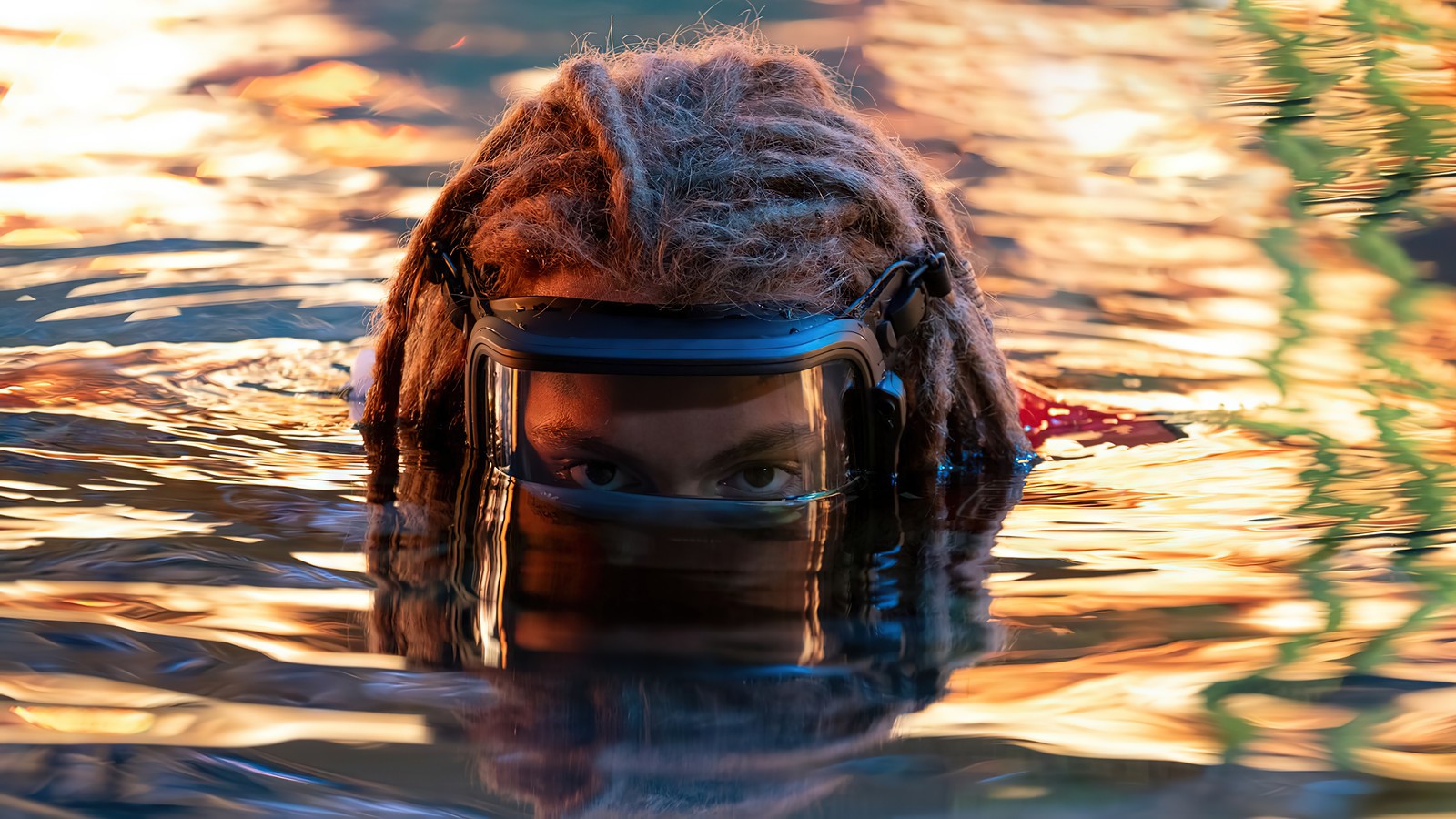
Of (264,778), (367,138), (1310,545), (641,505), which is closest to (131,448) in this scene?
(641,505)

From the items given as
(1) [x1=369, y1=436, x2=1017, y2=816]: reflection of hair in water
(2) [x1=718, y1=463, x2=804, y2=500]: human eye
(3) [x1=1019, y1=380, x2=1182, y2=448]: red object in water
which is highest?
(1) [x1=369, y1=436, x2=1017, y2=816]: reflection of hair in water

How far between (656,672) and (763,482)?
0.71m

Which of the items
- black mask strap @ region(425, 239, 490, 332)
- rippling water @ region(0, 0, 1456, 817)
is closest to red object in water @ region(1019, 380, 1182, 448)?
rippling water @ region(0, 0, 1456, 817)

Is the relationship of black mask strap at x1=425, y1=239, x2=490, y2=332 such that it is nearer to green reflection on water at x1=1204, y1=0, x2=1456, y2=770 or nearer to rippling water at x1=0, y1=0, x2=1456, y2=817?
rippling water at x1=0, y1=0, x2=1456, y2=817

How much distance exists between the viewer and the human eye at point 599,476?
150cm

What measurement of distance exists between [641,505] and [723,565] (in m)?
0.29

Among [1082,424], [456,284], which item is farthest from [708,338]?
[1082,424]

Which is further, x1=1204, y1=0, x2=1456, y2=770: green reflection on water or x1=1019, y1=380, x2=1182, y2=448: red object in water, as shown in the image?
x1=1019, y1=380, x2=1182, y2=448: red object in water

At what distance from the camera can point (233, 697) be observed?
0.78 m

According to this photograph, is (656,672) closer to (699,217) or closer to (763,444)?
(763,444)

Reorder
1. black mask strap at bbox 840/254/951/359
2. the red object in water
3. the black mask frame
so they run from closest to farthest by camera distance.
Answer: the black mask frame
black mask strap at bbox 840/254/951/359
the red object in water

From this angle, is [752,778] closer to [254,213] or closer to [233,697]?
[233,697]

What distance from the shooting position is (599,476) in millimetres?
1522

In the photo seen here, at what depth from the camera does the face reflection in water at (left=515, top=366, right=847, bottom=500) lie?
1.47m
